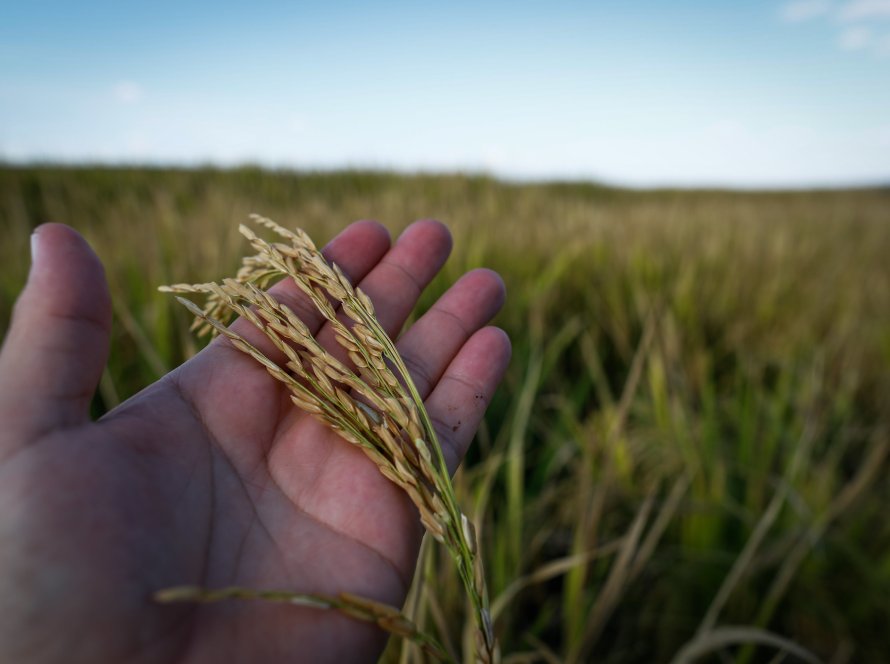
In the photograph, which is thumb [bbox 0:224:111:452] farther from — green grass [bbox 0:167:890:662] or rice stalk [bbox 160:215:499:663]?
green grass [bbox 0:167:890:662]

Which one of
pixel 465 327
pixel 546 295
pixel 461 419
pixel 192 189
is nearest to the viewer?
pixel 461 419

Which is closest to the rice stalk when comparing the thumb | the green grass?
the thumb

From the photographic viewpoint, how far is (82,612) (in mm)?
638

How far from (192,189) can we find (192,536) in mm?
7700

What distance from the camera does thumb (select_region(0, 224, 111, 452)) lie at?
71 cm

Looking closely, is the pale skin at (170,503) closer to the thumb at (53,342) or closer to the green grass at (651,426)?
the thumb at (53,342)

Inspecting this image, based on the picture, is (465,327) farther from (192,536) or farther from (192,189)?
(192,189)

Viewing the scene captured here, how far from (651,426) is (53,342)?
1.74 metres

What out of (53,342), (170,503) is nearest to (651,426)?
(170,503)

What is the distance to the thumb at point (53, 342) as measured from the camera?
71 centimetres

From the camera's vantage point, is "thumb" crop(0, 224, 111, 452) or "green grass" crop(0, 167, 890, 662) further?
"green grass" crop(0, 167, 890, 662)

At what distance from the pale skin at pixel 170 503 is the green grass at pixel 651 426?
0.87ft

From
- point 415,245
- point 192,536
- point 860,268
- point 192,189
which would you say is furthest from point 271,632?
point 192,189

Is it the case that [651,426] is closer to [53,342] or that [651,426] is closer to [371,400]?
[371,400]
